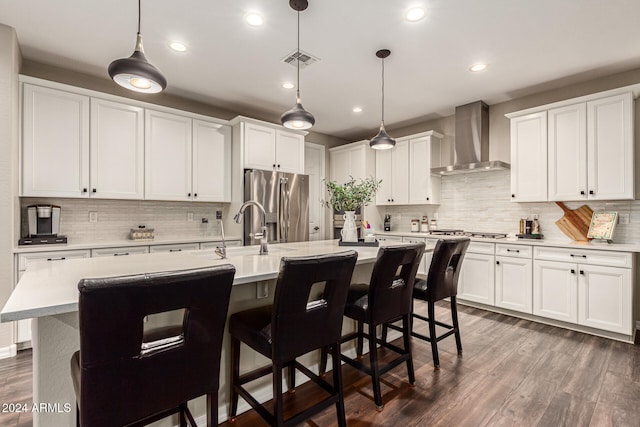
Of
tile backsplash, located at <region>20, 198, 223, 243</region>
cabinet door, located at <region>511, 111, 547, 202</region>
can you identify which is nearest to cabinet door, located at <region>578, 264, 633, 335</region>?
cabinet door, located at <region>511, 111, 547, 202</region>

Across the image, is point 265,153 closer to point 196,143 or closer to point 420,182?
point 196,143

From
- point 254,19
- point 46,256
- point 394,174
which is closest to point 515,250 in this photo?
point 394,174

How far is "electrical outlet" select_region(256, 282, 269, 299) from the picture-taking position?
2.00 m

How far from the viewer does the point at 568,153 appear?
3.55 metres

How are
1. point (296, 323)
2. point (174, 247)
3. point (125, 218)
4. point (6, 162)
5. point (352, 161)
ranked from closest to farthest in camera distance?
point (296, 323), point (6, 162), point (174, 247), point (125, 218), point (352, 161)

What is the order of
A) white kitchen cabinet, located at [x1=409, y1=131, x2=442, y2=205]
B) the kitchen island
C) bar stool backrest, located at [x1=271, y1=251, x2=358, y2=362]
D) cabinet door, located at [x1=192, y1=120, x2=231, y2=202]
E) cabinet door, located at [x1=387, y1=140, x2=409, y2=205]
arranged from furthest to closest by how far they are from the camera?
cabinet door, located at [x1=387, y1=140, x2=409, y2=205] < white kitchen cabinet, located at [x1=409, y1=131, x2=442, y2=205] < cabinet door, located at [x1=192, y1=120, x2=231, y2=202] < bar stool backrest, located at [x1=271, y1=251, x2=358, y2=362] < the kitchen island

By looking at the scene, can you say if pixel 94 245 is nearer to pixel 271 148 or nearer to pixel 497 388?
pixel 271 148

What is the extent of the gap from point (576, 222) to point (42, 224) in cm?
587

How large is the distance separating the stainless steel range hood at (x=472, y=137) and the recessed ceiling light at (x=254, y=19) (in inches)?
125

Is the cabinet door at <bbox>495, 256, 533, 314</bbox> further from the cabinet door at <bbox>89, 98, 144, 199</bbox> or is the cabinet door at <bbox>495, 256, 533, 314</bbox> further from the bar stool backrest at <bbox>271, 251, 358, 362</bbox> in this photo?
the cabinet door at <bbox>89, 98, 144, 199</bbox>

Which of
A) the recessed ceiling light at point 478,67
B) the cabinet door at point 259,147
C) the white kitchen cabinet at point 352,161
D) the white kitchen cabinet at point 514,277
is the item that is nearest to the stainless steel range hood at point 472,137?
the recessed ceiling light at point 478,67

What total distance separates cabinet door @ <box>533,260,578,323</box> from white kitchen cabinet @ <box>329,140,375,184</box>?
2.95 meters

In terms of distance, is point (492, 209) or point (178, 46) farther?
point (492, 209)

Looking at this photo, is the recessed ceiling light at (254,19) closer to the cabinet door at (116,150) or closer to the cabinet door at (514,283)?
the cabinet door at (116,150)
